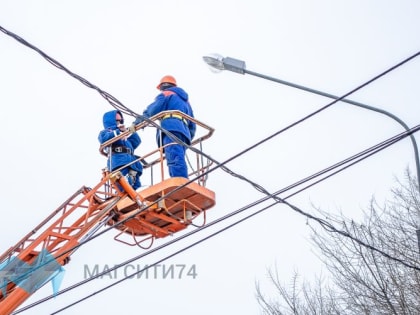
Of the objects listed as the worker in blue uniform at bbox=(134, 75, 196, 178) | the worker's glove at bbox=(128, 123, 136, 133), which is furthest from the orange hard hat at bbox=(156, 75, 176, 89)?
the worker's glove at bbox=(128, 123, 136, 133)

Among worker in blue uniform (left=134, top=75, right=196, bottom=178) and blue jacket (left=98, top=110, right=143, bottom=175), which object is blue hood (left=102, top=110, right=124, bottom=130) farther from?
worker in blue uniform (left=134, top=75, right=196, bottom=178)

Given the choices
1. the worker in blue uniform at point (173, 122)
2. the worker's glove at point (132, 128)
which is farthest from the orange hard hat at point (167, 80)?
the worker's glove at point (132, 128)

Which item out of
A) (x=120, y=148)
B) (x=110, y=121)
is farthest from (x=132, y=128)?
(x=110, y=121)

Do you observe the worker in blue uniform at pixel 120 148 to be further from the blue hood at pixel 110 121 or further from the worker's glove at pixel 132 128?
the worker's glove at pixel 132 128

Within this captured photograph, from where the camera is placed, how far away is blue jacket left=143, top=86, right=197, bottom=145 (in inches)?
361

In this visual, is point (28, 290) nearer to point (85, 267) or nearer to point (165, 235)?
point (165, 235)

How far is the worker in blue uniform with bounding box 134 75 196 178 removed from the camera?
8945mm

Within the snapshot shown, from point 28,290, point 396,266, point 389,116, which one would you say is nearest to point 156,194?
point 28,290

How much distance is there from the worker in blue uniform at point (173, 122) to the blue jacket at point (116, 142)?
577 millimetres

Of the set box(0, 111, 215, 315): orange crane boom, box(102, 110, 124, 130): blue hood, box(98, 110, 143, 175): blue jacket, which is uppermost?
box(102, 110, 124, 130): blue hood

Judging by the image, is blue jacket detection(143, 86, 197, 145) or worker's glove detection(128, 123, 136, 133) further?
blue jacket detection(143, 86, 197, 145)

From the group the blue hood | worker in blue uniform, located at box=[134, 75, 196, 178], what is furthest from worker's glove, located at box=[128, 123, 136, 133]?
the blue hood

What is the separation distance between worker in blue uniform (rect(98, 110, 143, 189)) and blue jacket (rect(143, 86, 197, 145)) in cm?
56

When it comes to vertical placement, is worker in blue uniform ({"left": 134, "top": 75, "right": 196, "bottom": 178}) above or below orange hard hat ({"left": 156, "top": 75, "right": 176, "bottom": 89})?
below
